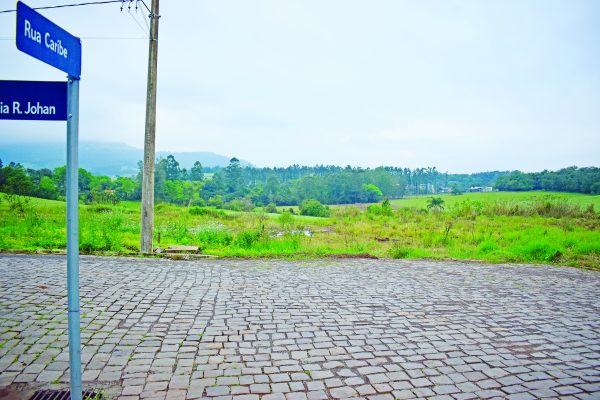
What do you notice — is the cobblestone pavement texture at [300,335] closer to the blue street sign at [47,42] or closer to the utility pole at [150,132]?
the utility pole at [150,132]

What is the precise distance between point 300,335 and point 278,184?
79585 millimetres

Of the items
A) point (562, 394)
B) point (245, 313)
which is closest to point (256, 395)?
point (245, 313)

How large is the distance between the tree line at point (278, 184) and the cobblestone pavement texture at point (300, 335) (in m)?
31.4

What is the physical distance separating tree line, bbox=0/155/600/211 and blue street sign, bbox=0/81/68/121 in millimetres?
34442

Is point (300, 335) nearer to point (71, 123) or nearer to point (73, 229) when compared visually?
point (73, 229)

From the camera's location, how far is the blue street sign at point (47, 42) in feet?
7.57

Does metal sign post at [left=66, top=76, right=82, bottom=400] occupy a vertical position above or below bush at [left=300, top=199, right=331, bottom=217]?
above

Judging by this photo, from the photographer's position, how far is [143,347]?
447cm

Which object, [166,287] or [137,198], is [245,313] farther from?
[137,198]

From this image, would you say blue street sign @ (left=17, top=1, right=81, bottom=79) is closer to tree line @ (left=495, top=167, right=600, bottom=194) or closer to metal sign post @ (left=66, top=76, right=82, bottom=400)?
metal sign post @ (left=66, top=76, right=82, bottom=400)

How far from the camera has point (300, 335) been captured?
4.99 meters

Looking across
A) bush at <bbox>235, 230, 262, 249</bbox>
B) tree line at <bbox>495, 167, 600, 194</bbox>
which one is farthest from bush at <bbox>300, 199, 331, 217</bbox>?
bush at <bbox>235, 230, 262, 249</bbox>

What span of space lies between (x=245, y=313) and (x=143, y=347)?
1.69m

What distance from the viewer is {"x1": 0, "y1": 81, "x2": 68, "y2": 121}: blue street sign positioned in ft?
8.90
